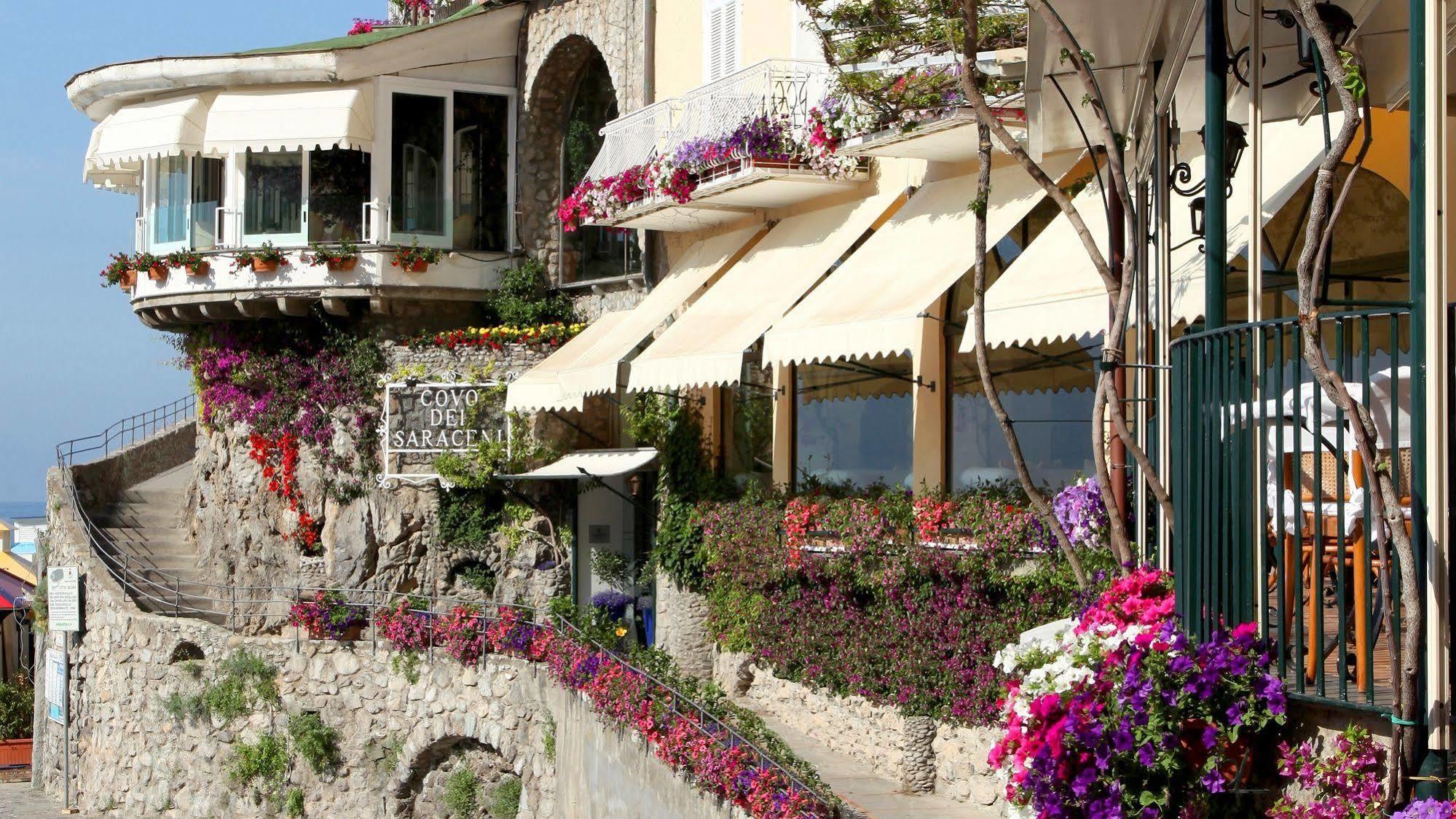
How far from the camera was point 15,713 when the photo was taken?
33.1 meters

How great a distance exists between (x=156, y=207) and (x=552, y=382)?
8890mm

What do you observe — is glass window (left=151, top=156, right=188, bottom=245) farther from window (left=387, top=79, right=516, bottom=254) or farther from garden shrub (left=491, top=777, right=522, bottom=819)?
garden shrub (left=491, top=777, right=522, bottom=819)

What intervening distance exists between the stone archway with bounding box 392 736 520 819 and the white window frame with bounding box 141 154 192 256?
28.2 feet

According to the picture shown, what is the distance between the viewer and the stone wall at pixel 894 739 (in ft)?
42.3

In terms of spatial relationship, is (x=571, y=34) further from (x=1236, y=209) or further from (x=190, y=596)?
(x=1236, y=209)

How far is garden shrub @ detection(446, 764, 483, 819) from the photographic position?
750 inches

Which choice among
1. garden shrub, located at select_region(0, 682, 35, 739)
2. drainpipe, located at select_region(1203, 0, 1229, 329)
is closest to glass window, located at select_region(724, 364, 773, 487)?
drainpipe, located at select_region(1203, 0, 1229, 329)

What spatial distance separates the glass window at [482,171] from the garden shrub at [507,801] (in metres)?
7.98

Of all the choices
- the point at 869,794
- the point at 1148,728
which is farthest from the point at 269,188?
the point at 1148,728

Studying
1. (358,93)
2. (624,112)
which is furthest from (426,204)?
(624,112)

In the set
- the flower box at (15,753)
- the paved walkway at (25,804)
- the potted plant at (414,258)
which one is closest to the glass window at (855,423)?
the potted plant at (414,258)

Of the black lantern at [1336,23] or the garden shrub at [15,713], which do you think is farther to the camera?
the garden shrub at [15,713]

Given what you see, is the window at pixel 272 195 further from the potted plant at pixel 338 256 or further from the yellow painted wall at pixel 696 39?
the yellow painted wall at pixel 696 39

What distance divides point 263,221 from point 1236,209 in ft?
51.1
